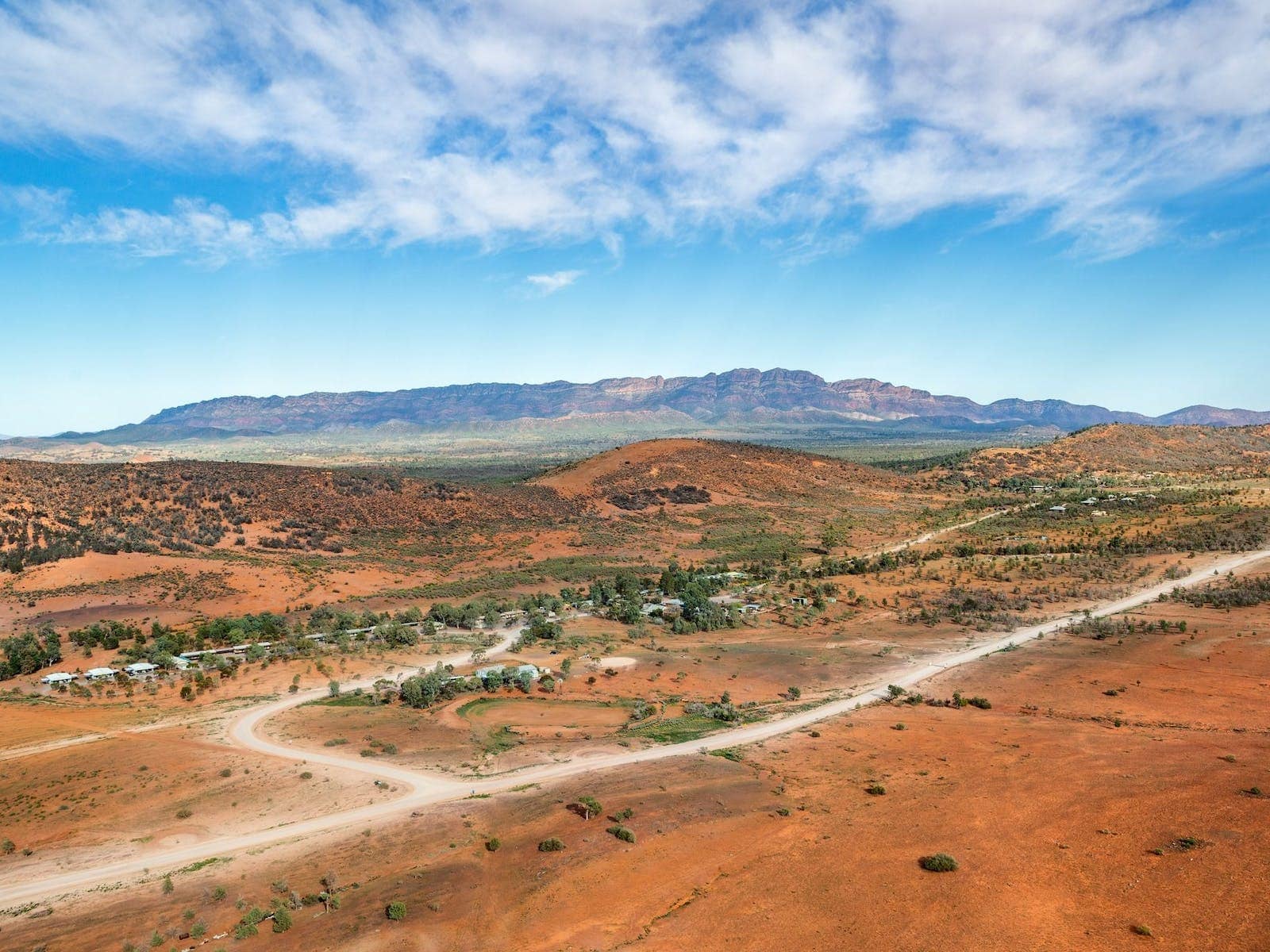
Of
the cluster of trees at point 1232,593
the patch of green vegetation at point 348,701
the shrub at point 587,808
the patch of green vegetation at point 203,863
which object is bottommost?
the patch of green vegetation at point 348,701

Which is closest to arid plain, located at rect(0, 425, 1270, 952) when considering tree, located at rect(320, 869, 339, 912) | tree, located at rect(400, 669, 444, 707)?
tree, located at rect(320, 869, 339, 912)

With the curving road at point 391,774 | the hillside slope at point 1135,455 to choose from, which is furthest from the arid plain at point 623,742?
the hillside slope at point 1135,455

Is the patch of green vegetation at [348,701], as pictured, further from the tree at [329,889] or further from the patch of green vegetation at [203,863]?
the tree at [329,889]

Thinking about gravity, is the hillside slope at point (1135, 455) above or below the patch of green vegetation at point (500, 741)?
above

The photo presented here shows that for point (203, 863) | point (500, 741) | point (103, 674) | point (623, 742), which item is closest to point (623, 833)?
point (623, 742)

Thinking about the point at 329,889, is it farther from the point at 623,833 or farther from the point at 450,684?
the point at 450,684

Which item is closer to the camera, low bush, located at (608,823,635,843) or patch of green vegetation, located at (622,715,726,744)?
low bush, located at (608,823,635,843)

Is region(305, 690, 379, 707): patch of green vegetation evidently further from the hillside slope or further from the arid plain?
the hillside slope
